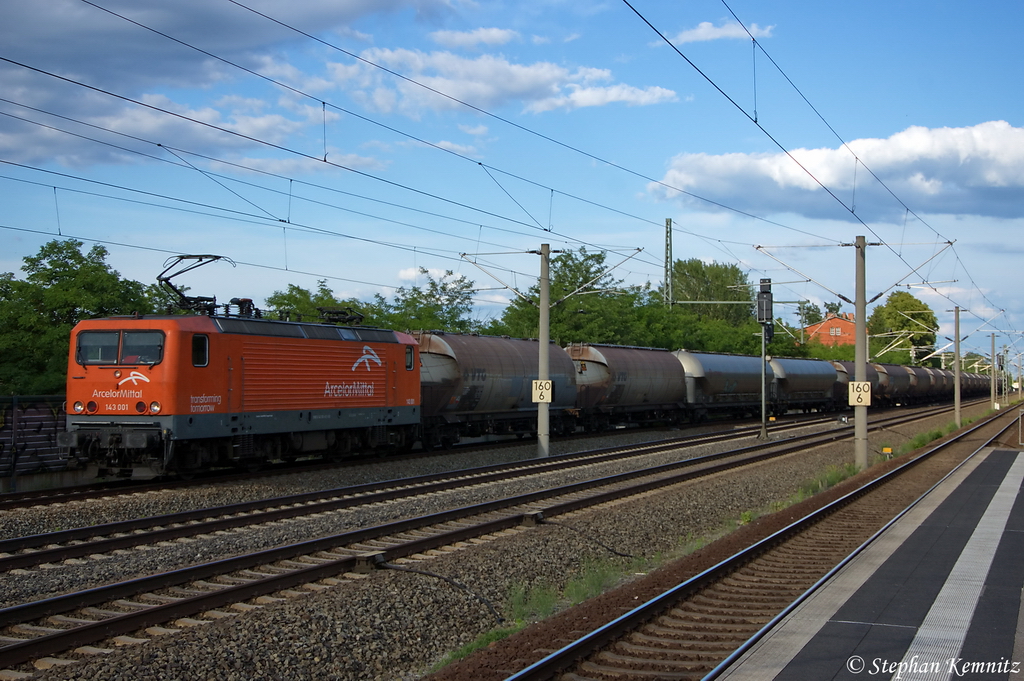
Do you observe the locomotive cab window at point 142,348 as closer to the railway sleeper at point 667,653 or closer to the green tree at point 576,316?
the railway sleeper at point 667,653

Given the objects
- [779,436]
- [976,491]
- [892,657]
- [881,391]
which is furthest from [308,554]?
[881,391]

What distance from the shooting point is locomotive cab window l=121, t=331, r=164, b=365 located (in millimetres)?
17297

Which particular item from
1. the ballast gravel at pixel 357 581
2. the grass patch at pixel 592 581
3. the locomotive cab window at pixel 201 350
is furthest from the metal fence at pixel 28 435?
the grass patch at pixel 592 581

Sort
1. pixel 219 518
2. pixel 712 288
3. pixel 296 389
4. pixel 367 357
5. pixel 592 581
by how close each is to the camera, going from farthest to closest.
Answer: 1. pixel 712 288
2. pixel 367 357
3. pixel 296 389
4. pixel 219 518
5. pixel 592 581

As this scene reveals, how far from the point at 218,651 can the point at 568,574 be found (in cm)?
503

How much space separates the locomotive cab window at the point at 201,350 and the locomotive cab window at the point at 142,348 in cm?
64

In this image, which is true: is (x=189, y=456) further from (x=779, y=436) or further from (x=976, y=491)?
(x=779, y=436)

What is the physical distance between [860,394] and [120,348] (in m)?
18.7

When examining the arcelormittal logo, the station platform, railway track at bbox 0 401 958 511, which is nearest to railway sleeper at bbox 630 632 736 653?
the station platform

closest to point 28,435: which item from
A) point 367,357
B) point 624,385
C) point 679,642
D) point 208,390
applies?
point 208,390

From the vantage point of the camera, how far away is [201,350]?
1781cm

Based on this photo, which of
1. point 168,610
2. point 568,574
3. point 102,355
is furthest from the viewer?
point 102,355

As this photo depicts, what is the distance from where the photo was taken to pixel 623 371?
33406mm

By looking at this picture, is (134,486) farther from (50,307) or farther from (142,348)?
(50,307)
